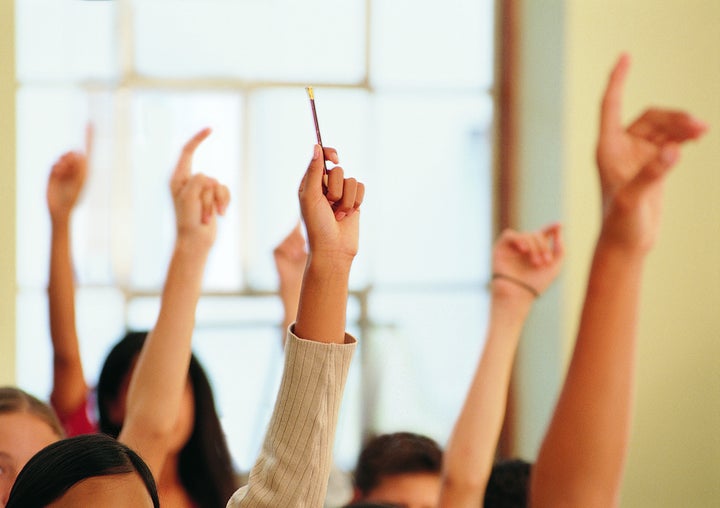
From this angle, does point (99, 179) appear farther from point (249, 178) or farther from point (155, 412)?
point (155, 412)

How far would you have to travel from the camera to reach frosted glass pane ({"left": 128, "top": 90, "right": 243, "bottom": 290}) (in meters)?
3.23

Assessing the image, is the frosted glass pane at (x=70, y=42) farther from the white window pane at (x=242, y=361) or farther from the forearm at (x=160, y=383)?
the forearm at (x=160, y=383)

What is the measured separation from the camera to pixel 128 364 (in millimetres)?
1601

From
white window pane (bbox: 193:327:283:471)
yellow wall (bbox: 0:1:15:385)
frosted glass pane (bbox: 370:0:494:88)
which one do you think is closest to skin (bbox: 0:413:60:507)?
yellow wall (bbox: 0:1:15:385)

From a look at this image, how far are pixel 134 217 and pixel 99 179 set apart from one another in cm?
16

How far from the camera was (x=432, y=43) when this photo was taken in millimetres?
3410

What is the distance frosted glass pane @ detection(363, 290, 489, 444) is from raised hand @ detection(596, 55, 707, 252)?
8.13ft

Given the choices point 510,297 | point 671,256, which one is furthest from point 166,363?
point 671,256

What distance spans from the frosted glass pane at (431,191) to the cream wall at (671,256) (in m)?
0.20

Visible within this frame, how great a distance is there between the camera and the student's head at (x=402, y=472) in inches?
63.1

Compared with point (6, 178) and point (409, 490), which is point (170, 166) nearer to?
point (6, 178)

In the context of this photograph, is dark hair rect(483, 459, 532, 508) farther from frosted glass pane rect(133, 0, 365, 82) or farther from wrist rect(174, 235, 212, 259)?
frosted glass pane rect(133, 0, 365, 82)

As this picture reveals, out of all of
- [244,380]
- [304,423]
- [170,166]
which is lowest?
[244,380]

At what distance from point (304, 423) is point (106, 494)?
146mm
